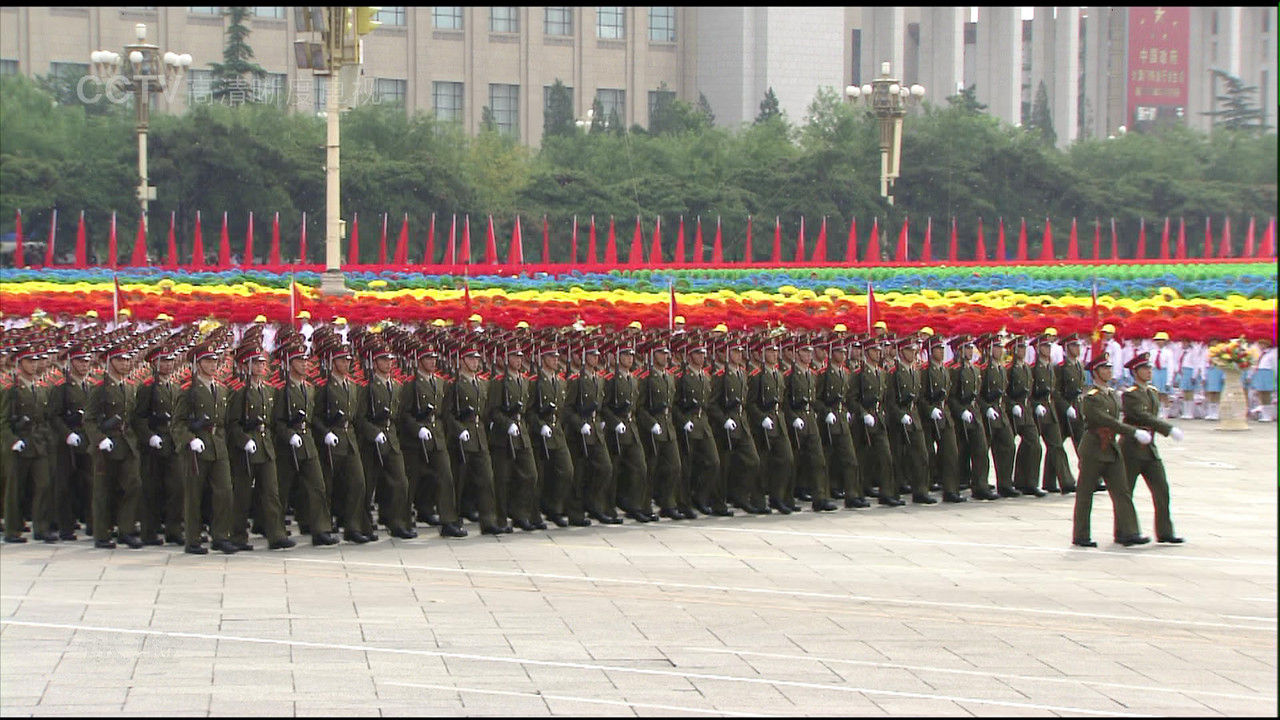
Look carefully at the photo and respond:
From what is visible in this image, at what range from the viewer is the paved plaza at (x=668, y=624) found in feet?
26.6

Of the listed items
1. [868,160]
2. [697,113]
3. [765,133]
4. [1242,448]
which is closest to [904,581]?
[1242,448]

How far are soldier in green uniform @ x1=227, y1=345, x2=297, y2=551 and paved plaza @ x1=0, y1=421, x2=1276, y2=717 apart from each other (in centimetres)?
25

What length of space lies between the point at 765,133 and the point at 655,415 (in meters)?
45.5

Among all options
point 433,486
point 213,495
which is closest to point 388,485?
point 433,486

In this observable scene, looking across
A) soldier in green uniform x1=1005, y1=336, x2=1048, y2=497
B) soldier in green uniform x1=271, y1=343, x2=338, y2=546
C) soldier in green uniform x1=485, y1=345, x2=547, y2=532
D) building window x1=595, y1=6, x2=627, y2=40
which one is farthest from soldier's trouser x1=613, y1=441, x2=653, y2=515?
building window x1=595, y1=6, x2=627, y2=40

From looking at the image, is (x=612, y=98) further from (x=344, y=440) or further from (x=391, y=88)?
(x=344, y=440)

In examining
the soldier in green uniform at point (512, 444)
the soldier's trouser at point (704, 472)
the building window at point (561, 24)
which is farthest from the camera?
the building window at point (561, 24)

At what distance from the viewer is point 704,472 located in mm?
14680

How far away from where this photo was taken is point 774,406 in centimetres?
1503

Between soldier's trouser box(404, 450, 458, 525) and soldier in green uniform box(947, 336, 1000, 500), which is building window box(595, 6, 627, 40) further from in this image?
soldier's trouser box(404, 450, 458, 525)

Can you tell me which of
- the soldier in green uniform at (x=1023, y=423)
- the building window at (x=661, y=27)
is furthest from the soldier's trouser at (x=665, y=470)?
the building window at (x=661, y=27)

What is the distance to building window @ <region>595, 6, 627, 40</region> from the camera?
241 feet

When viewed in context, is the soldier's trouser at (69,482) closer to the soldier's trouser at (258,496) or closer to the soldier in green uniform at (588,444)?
the soldier's trouser at (258,496)

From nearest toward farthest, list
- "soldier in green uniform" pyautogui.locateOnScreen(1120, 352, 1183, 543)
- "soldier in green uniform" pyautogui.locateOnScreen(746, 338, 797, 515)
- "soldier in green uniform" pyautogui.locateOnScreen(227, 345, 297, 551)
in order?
1. "soldier in green uniform" pyautogui.locateOnScreen(227, 345, 297, 551)
2. "soldier in green uniform" pyautogui.locateOnScreen(1120, 352, 1183, 543)
3. "soldier in green uniform" pyautogui.locateOnScreen(746, 338, 797, 515)
